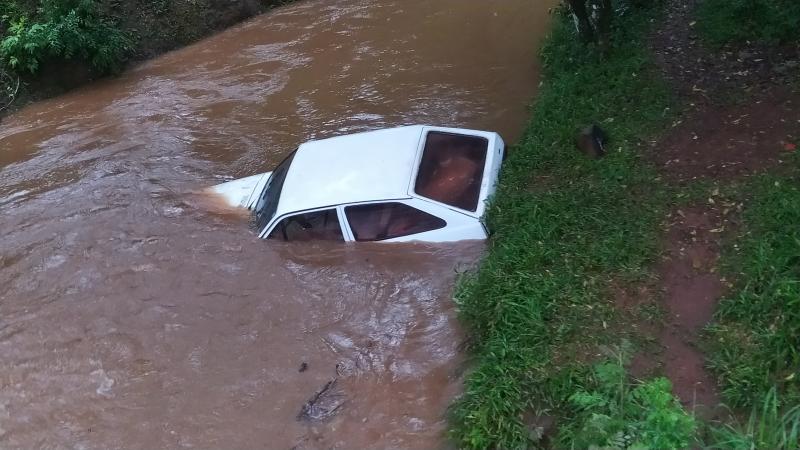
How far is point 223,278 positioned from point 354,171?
1673 millimetres

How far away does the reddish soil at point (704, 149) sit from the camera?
4184mm

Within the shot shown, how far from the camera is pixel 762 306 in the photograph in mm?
4203

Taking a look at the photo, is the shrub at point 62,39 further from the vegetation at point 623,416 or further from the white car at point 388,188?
the vegetation at point 623,416

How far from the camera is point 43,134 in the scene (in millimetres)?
10836

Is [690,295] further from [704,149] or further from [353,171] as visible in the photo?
[353,171]

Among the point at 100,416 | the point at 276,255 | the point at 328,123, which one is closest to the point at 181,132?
the point at 328,123

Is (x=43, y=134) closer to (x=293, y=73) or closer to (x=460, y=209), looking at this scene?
(x=293, y=73)

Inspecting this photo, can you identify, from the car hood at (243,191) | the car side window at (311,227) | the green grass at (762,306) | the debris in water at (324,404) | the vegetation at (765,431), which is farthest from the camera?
the car hood at (243,191)

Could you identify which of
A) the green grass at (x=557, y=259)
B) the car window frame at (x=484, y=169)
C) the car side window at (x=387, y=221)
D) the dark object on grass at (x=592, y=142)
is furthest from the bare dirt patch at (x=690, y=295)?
the car side window at (x=387, y=221)

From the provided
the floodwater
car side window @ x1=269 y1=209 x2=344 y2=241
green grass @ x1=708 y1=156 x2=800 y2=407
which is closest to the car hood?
the floodwater

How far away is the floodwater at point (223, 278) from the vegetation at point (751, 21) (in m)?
2.38

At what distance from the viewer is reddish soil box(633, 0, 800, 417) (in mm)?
4184

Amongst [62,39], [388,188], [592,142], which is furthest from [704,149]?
[62,39]

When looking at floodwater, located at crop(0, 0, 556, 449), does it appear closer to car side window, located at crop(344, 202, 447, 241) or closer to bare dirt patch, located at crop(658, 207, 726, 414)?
car side window, located at crop(344, 202, 447, 241)
